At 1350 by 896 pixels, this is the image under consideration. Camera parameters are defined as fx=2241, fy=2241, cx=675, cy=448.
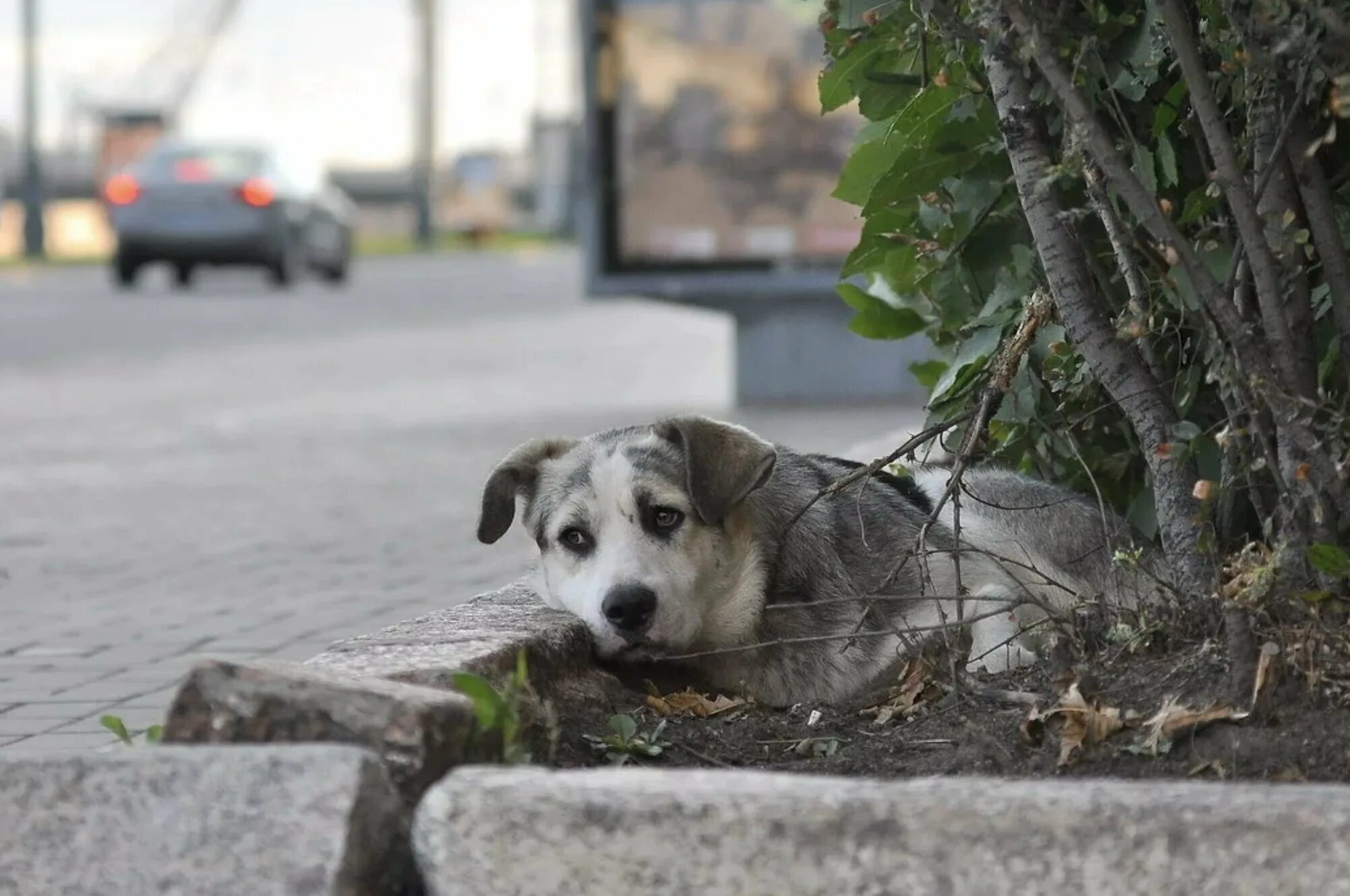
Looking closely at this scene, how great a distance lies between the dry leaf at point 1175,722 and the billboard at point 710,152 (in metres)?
10.1

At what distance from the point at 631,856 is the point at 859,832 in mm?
300

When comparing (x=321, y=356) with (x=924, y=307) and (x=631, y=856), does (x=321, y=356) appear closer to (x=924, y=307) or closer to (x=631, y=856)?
(x=924, y=307)

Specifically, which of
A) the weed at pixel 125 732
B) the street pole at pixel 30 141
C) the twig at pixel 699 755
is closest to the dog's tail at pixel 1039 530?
the twig at pixel 699 755

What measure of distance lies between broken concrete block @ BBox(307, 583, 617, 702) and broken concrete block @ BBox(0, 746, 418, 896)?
0.51m

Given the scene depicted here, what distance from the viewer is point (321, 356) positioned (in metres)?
18.6

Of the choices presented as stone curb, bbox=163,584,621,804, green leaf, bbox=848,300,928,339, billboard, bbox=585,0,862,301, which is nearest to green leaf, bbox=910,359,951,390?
green leaf, bbox=848,300,928,339

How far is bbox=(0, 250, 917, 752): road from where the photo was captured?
6465mm

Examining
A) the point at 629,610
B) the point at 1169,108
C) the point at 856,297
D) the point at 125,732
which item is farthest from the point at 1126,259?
the point at 125,732

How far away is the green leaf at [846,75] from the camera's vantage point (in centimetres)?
470

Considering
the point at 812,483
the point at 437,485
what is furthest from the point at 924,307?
the point at 437,485

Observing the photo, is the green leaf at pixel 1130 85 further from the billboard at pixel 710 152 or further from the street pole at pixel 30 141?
the street pole at pixel 30 141

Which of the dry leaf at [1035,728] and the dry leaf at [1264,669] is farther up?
the dry leaf at [1264,669]

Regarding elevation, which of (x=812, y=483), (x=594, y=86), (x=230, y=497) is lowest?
(x=230, y=497)

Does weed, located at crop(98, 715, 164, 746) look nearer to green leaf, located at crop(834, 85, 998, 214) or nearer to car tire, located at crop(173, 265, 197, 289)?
green leaf, located at crop(834, 85, 998, 214)
